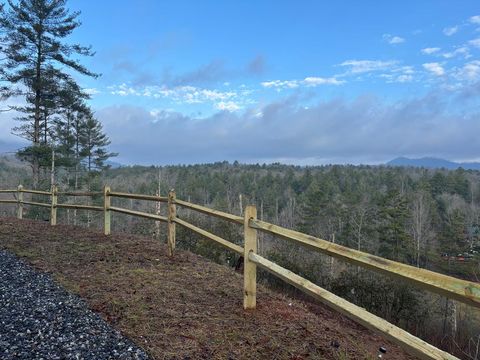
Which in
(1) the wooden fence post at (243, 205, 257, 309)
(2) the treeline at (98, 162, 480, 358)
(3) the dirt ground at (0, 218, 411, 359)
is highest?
(1) the wooden fence post at (243, 205, 257, 309)

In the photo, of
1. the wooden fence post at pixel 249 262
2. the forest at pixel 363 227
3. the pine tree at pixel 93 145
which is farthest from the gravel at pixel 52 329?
the pine tree at pixel 93 145

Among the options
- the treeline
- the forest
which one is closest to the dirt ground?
the forest

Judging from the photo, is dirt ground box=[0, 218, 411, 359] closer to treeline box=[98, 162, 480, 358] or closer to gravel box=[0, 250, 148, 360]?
gravel box=[0, 250, 148, 360]

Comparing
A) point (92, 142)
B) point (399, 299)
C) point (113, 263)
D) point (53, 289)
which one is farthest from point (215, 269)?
point (92, 142)

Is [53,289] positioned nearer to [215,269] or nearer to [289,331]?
[215,269]

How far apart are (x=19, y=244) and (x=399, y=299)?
14.6 m

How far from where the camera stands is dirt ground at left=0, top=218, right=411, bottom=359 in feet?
12.9

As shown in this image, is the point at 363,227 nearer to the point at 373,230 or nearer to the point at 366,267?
the point at 373,230

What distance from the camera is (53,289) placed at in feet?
17.9

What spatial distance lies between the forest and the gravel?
482cm

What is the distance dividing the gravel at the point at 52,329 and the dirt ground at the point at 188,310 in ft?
0.62

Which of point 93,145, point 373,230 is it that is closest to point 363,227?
point 373,230

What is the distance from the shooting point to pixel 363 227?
48.7 m

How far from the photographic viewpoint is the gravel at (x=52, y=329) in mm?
3555
